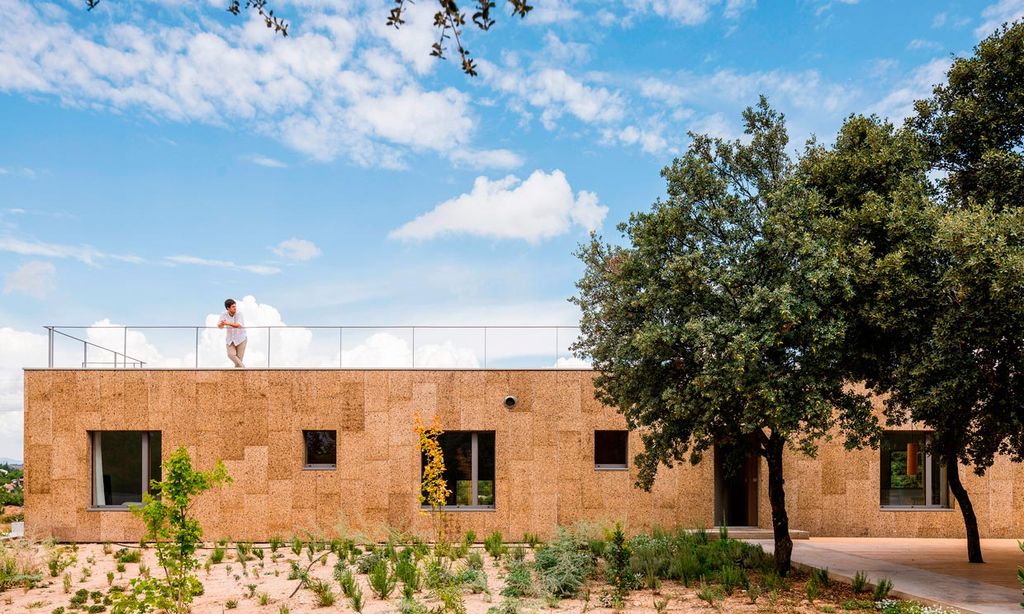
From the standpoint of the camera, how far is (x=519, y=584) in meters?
10.1

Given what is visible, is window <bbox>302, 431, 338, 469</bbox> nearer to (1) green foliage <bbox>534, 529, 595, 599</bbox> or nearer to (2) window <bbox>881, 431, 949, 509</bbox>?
(1) green foliage <bbox>534, 529, 595, 599</bbox>

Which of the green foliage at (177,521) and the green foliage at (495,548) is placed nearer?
the green foliage at (177,521)

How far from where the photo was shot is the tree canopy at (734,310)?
9445 mm

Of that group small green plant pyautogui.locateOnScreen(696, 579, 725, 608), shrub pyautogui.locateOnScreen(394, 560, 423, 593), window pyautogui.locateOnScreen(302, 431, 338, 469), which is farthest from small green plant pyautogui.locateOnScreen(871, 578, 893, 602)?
window pyautogui.locateOnScreen(302, 431, 338, 469)

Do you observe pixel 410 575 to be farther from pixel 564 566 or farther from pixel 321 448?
pixel 321 448

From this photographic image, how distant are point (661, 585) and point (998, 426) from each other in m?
4.95

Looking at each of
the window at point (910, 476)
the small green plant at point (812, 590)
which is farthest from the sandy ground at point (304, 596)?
the window at point (910, 476)

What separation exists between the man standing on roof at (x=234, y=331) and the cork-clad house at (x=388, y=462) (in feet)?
1.06

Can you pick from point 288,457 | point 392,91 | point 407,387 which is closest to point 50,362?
point 288,457

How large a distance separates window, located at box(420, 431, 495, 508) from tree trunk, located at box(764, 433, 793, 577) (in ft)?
20.0

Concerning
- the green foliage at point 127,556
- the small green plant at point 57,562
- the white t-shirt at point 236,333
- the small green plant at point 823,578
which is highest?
the white t-shirt at point 236,333

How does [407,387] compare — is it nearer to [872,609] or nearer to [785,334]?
[785,334]

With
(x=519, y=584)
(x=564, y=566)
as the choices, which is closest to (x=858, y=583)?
(x=564, y=566)

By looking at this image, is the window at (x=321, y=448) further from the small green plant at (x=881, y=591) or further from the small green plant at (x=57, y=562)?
the small green plant at (x=881, y=591)
